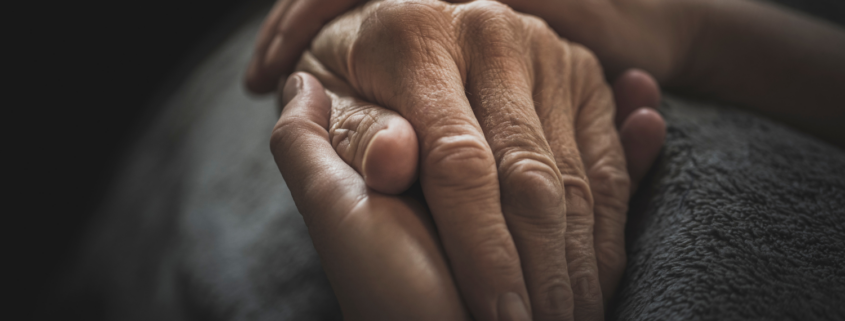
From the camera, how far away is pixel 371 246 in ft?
1.32

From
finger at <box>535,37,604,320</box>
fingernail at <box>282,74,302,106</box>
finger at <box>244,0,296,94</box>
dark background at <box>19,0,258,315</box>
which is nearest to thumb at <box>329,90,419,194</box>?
fingernail at <box>282,74,302,106</box>

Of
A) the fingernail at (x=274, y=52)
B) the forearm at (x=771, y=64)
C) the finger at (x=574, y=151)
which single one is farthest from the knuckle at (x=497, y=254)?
the forearm at (x=771, y=64)

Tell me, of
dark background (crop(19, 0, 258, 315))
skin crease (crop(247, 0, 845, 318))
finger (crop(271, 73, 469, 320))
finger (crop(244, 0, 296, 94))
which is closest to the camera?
finger (crop(271, 73, 469, 320))

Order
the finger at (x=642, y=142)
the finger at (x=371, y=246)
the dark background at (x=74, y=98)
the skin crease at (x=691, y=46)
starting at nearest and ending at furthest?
the finger at (x=371, y=246), the finger at (x=642, y=142), the skin crease at (x=691, y=46), the dark background at (x=74, y=98)

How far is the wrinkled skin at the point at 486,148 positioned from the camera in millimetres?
416

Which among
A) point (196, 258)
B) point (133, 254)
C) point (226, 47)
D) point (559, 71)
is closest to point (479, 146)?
point (559, 71)

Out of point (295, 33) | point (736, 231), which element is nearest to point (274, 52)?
point (295, 33)

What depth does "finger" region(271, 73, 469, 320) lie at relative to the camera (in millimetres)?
400

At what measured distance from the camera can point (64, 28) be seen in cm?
131

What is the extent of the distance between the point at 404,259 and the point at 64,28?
150cm

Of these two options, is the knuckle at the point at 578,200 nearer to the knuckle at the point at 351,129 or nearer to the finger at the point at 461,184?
the finger at the point at 461,184

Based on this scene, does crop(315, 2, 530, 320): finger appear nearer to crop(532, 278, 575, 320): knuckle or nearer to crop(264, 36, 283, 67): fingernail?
crop(532, 278, 575, 320): knuckle

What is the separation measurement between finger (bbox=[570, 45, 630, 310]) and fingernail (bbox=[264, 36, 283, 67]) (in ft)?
1.71

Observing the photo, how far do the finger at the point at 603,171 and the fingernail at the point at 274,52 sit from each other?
0.52 meters
